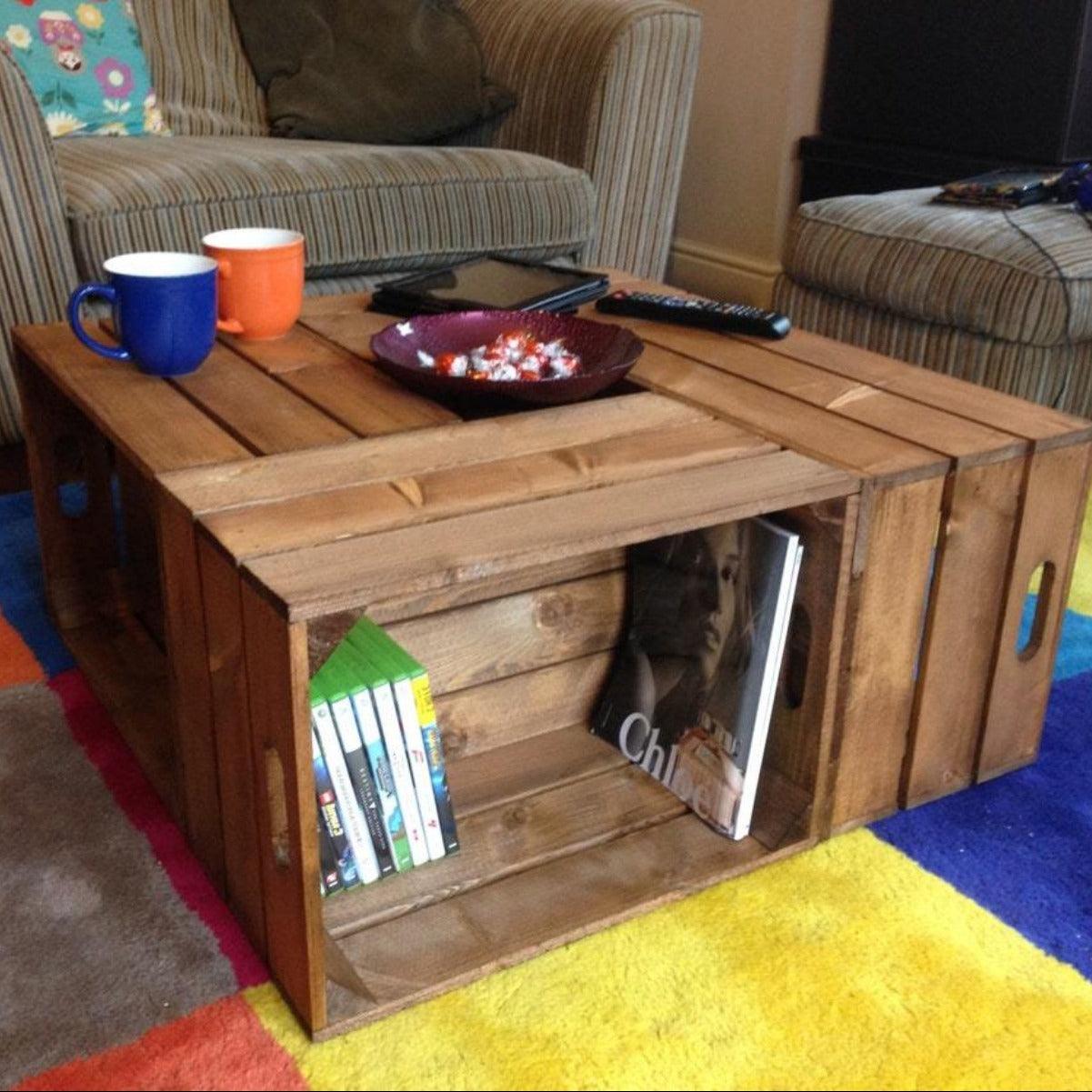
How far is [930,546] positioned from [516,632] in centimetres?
35

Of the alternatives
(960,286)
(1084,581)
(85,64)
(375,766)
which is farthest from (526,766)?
(85,64)

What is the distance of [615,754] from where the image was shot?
1142 millimetres

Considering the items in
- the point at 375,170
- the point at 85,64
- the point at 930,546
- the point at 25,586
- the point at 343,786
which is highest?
the point at 85,64

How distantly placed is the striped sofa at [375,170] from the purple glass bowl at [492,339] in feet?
2.09

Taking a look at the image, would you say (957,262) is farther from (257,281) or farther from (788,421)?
(257,281)

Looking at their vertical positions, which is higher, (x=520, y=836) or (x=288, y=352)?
(x=288, y=352)

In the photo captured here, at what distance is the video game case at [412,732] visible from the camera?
941 mm

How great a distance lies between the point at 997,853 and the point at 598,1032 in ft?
1.25

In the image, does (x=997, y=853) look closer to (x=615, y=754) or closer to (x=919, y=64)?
(x=615, y=754)

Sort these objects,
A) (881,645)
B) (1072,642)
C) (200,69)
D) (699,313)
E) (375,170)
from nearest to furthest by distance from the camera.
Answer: (881,645), (699,313), (1072,642), (375,170), (200,69)

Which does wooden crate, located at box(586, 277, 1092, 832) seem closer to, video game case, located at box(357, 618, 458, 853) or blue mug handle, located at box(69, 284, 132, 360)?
video game case, located at box(357, 618, 458, 853)

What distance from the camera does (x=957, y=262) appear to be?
1.72 meters

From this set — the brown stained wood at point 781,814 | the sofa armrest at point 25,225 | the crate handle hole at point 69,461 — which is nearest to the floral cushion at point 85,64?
the sofa armrest at point 25,225

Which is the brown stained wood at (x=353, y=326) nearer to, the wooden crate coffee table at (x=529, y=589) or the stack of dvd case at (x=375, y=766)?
the wooden crate coffee table at (x=529, y=589)
